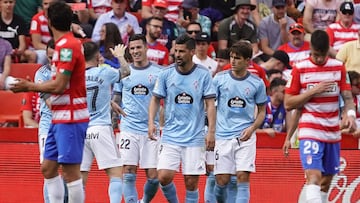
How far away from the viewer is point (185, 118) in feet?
46.4

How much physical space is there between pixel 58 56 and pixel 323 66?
314 cm

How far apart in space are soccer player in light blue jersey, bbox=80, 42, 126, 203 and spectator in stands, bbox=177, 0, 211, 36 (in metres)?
5.46

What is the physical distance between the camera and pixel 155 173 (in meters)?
15.0

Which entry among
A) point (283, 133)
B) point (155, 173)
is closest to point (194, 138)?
point (155, 173)

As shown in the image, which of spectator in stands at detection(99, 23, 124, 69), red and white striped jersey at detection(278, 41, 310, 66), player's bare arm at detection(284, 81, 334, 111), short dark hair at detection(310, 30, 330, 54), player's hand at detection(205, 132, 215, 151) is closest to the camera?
short dark hair at detection(310, 30, 330, 54)

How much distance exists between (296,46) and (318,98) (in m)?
5.75

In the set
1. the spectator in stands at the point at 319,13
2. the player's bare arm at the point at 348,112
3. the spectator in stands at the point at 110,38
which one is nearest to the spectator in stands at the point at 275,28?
the spectator in stands at the point at 319,13

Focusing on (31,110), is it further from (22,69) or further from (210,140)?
(210,140)

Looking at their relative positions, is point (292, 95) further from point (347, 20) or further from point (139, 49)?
point (347, 20)

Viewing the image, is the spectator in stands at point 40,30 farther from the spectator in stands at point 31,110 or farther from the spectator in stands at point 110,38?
the spectator in stands at point 31,110

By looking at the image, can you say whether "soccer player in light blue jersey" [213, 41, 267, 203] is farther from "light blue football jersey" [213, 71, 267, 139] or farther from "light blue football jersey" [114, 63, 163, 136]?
"light blue football jersey" [114, 63, 163, 136]

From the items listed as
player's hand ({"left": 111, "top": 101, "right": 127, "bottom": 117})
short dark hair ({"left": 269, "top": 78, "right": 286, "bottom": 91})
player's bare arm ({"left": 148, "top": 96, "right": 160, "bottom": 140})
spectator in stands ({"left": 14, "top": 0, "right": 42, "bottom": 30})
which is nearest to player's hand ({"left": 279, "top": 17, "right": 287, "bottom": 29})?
short dark hair ({"left": 269, "top": 78, "right": 286, "bottom": 91})

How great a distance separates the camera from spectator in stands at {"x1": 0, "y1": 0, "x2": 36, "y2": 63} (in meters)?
18.6

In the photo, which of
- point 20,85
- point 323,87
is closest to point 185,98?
point 323,87
